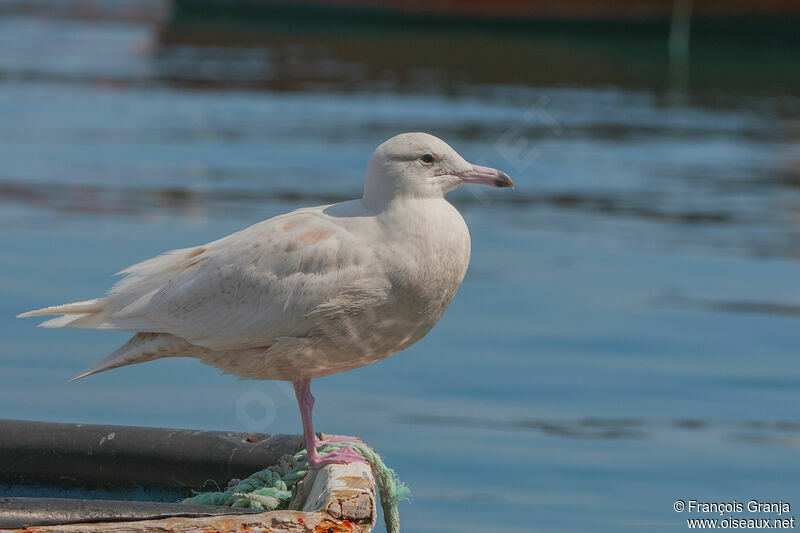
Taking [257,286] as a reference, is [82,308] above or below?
below

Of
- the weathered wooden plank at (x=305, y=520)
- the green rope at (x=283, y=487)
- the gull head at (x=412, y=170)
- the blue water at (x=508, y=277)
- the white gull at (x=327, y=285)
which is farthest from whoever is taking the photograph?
the blue water at (x=508, y=277)

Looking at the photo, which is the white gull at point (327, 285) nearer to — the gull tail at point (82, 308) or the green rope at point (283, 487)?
the gull tail at point (82, 308)

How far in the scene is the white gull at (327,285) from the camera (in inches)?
187

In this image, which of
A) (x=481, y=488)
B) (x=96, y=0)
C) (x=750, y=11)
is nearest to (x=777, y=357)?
(x=481, y=488)

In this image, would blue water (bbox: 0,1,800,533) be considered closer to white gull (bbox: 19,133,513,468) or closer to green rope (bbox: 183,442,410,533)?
green rope (bbox: 183,442,410,533)

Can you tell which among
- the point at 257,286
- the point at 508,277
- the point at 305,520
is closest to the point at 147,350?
the point at 257,286

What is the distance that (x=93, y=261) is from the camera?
42.9ft

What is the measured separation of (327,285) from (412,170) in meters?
0.54

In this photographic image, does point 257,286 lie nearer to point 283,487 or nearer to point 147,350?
point 147,350

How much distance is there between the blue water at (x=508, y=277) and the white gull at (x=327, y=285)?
3056mm

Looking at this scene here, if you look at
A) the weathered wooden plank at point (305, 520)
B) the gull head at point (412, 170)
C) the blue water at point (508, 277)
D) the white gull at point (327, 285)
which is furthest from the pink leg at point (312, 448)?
the blue water at point (508, 277)

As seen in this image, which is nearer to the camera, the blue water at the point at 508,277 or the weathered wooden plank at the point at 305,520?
the weathered wooden plank at the point at 305,520

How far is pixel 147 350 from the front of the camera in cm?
509

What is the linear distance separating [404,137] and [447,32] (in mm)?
45038
